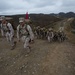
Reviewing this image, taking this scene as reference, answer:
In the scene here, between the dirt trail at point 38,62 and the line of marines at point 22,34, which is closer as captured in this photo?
the dirt trail at point 38,62

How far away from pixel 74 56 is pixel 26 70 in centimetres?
342

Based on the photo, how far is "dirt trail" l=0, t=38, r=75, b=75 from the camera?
10.3m

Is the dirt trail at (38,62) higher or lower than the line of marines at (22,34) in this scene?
lower

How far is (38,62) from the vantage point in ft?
37.5

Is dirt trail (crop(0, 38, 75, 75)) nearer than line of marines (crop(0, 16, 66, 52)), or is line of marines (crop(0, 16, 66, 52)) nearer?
dirt trail (crop(0, 38, 75, 75))

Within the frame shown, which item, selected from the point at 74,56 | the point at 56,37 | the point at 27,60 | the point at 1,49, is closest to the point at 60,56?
the point at 74,56

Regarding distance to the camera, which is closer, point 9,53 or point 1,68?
point 1,68

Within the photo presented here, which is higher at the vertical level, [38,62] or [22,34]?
[22,34]

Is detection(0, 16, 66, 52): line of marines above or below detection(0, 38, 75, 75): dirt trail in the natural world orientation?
above

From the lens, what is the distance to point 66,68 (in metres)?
10.6

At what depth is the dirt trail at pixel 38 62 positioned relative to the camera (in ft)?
33.9

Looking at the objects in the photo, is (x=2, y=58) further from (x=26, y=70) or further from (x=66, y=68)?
(x=66, y=68)

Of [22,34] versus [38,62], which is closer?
[38,62]

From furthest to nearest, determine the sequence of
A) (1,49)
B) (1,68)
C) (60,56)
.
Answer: (1,49), (60,56), (1,68)
